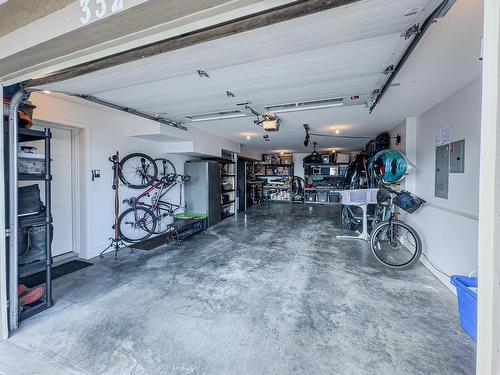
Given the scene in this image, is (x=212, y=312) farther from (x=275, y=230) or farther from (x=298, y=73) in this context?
(x=275, y=230)

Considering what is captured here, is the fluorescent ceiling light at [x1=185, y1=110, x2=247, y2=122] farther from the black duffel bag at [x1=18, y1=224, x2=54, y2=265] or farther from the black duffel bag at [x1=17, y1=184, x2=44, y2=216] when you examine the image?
the black duffel bag at [x1=18, y1=224, x2=54, y2=265]

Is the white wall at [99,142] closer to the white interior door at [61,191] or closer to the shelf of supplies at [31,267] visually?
the white interior door at [61,191]

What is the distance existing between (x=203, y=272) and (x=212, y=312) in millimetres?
946

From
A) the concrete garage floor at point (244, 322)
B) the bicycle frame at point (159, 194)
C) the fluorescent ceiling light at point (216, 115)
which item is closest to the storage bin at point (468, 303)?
the concrete garage floor at point (244, 322)

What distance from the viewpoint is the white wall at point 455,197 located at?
7.27 ft

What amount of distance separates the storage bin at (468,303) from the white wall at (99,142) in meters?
4.38

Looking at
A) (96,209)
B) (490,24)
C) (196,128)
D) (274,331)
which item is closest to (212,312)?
(274,331)

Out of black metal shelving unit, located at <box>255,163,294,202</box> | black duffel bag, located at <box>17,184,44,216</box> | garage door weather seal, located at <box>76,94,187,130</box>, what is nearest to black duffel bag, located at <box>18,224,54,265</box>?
black duffel bag, located at <box>17,184,44,216</box>

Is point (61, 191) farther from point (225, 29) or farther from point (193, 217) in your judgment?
point (225, 29)

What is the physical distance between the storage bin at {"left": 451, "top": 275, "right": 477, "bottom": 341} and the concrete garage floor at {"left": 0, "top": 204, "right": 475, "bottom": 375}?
0.17 m

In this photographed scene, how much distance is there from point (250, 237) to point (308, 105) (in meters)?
2.93

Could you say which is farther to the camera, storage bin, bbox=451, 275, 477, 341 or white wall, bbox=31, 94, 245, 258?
white wall, bbox=31, 94, 245, 258

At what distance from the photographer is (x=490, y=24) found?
0.61 meters

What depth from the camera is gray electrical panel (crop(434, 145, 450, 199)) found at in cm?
273
